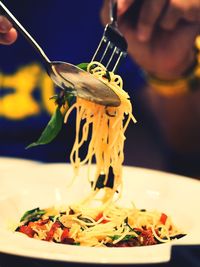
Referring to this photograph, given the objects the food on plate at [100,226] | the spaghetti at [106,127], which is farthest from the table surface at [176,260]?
the spaghetti at [106,127]

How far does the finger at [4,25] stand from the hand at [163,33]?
0.47m

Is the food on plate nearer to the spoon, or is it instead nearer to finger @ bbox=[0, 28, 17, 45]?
the spoon

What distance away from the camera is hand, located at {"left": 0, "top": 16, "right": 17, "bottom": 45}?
1310 millimetres

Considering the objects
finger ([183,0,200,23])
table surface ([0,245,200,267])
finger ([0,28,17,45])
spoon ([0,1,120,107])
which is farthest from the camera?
finger ([183,0,200,23])

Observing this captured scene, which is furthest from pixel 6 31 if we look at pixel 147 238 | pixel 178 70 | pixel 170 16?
pixel 178 70

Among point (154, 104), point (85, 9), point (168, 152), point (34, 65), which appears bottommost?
point (168, 152)

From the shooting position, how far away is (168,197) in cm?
162

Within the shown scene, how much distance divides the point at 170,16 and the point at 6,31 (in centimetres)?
72

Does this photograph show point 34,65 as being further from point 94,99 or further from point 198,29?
point 94,99

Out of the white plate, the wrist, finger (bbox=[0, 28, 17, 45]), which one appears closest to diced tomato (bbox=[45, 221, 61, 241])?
the white plate

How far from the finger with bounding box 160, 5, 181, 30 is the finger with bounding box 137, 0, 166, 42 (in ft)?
0.10

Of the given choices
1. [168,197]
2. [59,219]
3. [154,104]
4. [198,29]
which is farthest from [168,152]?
[59,219]

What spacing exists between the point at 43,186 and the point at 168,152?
1.24m

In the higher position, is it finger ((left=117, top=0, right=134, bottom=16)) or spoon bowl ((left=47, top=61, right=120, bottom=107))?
finger ((left=117, top=0, right=134, bottom=16))
